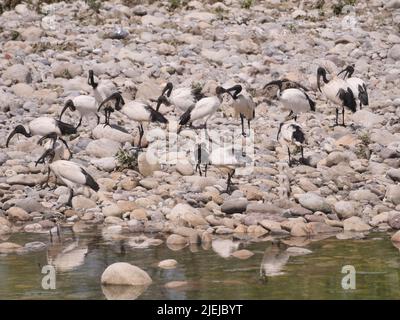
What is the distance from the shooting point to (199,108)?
18.7m

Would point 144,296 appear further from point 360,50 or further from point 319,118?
point 360,50

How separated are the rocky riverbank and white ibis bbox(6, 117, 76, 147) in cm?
21

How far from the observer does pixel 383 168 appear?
16766 mm

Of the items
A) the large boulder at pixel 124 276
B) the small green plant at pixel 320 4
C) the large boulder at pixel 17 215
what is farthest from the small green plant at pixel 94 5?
the large boulder at pixel 124 276

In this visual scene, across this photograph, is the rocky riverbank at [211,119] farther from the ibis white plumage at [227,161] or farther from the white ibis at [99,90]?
the white ibis at [99,90]

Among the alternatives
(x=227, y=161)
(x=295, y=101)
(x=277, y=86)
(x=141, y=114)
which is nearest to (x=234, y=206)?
(x=227, y=161)

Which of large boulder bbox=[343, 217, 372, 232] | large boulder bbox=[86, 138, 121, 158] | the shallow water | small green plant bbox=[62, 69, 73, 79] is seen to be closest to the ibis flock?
large boulder bbox=[86, 138, 121, 158]

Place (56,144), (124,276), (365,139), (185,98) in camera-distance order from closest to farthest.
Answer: (124,276) < (56,144) < (365,139) < (185,98)

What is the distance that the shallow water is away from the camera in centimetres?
1078

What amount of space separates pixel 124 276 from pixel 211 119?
9712 millimetres

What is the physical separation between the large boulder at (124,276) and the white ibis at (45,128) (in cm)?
766

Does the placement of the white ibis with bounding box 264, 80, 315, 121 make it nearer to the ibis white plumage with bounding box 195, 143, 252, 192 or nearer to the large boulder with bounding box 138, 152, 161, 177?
the ibis white plumage with bounding box 195, 143, 252, 192

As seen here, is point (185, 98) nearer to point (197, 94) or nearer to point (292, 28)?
point (197, 94)

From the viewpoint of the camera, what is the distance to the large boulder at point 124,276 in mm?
11062
